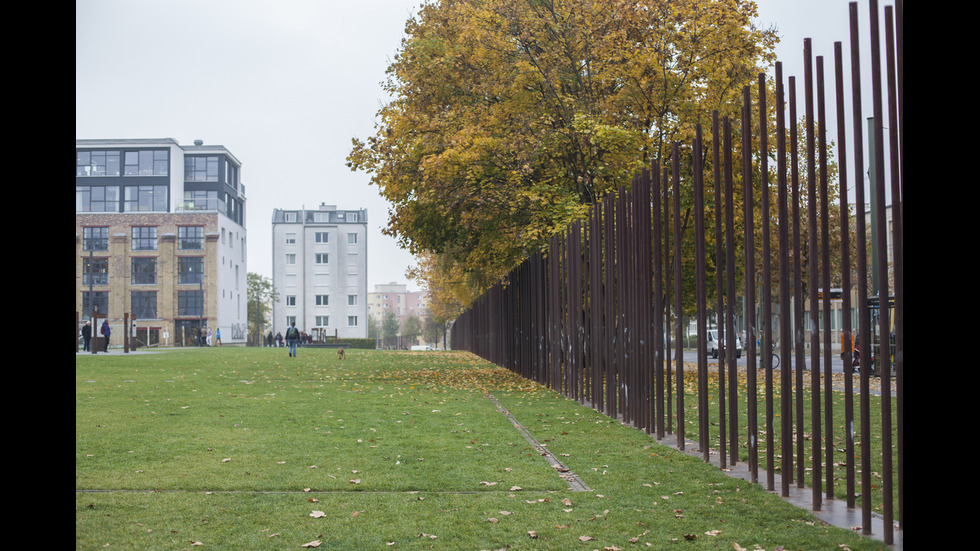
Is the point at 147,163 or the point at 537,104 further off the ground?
the point at 147,163

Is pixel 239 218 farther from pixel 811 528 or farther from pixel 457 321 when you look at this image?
pixel 811 528

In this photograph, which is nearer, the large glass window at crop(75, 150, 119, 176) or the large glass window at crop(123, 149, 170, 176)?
the large glass window at crop(75, 150, 119, 176)

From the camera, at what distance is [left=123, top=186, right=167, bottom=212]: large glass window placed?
85062 mm

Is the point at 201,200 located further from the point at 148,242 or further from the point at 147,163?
the point at 148,242

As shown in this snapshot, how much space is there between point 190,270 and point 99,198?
1110cm

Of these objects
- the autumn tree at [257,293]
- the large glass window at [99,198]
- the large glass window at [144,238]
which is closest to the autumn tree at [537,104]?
the large glass window at [144,238]

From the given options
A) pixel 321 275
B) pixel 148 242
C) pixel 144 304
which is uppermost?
pixel 148 242

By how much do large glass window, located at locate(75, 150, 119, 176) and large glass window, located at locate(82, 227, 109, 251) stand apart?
17.8 ft

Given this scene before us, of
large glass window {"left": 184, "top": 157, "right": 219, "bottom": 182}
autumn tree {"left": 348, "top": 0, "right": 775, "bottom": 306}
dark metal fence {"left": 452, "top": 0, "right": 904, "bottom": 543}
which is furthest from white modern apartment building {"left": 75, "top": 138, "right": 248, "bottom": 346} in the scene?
dark metal fence {"left": 452, "top": 0, "right": 904, "bottom": 543}

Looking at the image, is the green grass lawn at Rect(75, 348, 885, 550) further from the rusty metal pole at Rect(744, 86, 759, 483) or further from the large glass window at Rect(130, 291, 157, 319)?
the large glass window at Rect(130, 291, 157, 319)

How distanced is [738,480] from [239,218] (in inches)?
3696

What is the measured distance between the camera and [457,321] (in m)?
73.4

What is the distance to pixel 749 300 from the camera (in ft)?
25.0

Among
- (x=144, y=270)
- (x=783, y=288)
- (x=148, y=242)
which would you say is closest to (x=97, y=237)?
(x=148, y=242)
